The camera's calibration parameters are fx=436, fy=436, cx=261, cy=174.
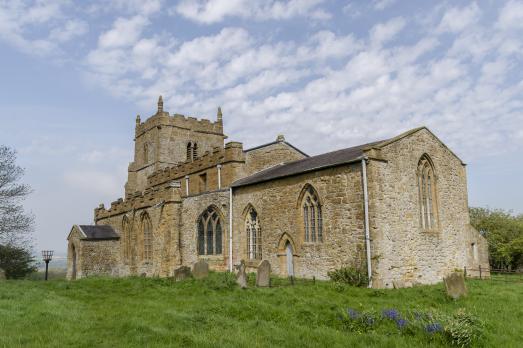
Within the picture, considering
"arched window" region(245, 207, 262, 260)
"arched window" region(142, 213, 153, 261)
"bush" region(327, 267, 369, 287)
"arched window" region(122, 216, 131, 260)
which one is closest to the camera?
"bush" region(327, 267, 369, 287)

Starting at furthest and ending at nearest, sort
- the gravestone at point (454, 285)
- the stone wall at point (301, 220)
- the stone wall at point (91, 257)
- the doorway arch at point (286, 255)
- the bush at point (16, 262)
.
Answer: the bush at point (16, 262) → the stone wall at point (91, 257) → the doorway arch at point (286, 255) → the stone wall at point (301, 220) → the gravestone at point (454, 285)

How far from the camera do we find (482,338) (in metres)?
8.14

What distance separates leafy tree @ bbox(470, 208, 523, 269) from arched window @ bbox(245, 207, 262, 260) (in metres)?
18.0

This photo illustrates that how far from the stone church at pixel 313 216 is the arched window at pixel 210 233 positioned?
2.2 inches

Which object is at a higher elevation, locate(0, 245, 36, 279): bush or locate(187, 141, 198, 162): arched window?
locate(187, 141, 198, 162): arched window

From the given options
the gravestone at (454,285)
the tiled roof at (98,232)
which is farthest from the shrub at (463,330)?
the tiled roof at (98,232)

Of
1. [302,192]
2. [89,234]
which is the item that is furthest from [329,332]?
[89,234]

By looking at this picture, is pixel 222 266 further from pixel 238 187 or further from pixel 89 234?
pixel 89 234

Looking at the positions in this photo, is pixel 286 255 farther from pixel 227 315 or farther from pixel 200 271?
pixel 227 315

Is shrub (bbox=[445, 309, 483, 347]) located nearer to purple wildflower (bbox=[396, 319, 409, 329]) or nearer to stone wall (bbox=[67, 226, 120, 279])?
purple wildflower (bbox=[396, 319, 409, 329])

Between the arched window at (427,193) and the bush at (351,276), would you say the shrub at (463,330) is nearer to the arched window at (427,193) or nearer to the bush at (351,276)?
the bush at (351,276)

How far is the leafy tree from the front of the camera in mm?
29547

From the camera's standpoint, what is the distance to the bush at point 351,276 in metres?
16.0

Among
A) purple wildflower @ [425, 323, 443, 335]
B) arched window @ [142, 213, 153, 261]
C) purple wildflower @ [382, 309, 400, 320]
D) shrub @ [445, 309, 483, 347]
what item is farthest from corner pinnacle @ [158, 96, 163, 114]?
A: shrub @ [445, 309, 483, 347]
